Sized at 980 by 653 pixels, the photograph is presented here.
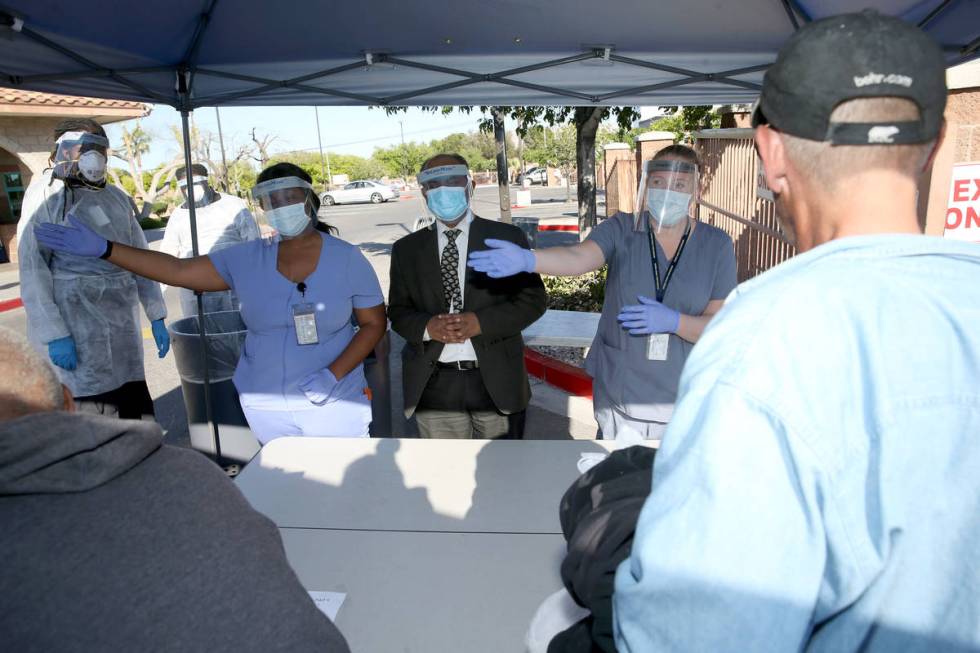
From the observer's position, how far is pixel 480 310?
2.98m

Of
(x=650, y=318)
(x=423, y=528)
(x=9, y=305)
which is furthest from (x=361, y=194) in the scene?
(x=423, y=528)

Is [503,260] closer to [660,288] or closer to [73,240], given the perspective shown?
[660,288]

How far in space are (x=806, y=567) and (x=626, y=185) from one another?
14602 millimetres

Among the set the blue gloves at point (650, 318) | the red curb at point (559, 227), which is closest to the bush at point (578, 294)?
the blue gloves at point (650, 318)

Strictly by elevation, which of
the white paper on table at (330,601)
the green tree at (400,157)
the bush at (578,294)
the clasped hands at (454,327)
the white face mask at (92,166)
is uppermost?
the green tree at (400,157)

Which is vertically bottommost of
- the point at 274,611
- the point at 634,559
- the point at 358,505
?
the point at 358,505

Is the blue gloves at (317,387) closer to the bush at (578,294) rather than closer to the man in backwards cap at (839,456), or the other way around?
the man in backwards cap at (839,456)

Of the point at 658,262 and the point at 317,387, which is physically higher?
the point at 658,262

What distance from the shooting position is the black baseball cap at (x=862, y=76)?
79 cm

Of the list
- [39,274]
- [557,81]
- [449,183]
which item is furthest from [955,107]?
[39,274]

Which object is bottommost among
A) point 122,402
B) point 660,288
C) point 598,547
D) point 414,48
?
point 122,402

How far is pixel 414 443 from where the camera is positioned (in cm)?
238

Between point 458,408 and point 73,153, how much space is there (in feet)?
7.65

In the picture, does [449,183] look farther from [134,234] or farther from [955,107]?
[955,107]
